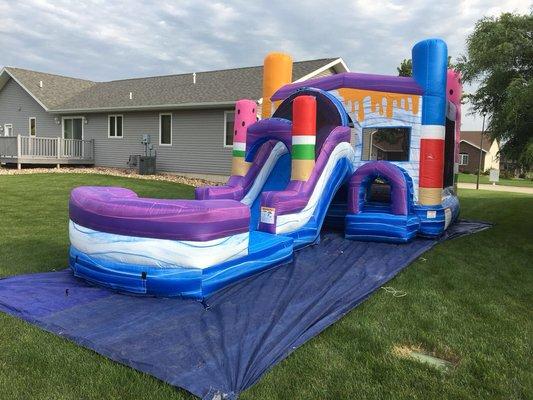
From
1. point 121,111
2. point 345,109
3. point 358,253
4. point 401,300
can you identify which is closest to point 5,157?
point 121,111

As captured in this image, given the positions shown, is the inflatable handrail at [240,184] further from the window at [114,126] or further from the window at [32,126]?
the window at [32,126]

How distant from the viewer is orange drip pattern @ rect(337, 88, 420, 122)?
7688mm

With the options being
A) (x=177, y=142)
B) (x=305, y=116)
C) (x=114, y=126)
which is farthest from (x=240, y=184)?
(x=114, y=126)

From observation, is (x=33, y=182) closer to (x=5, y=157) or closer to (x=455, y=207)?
(x=5, y=157)

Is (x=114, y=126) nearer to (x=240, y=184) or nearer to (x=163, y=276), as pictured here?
(x=240, y=184)

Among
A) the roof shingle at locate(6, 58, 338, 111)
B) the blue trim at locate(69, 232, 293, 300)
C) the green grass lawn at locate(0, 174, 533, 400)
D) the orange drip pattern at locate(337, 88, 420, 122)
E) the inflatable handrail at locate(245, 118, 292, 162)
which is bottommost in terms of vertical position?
the green grass lawn at locate(0, 174, 533, 400)

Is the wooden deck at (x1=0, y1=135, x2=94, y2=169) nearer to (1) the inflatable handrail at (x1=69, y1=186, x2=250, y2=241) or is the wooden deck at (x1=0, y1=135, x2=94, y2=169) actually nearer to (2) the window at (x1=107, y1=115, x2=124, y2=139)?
(2) the window at (x1=107, y1=115, x2=124, y2=139)

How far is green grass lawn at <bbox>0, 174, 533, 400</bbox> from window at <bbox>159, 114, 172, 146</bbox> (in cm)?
1237

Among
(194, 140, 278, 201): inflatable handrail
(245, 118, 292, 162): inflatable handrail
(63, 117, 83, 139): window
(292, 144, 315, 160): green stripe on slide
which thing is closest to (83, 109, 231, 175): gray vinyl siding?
(63, 117, 83, 139): window

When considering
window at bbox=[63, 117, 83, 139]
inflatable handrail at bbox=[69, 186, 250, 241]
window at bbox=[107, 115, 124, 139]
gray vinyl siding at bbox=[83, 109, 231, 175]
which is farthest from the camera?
window at bbox=[63, 117, 83, 139]

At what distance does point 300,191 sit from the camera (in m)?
6.50

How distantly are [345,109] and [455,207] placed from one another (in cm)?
301

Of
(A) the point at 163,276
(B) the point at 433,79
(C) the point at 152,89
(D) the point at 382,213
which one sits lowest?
(A) the point at 163,276

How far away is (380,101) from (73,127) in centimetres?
1765
